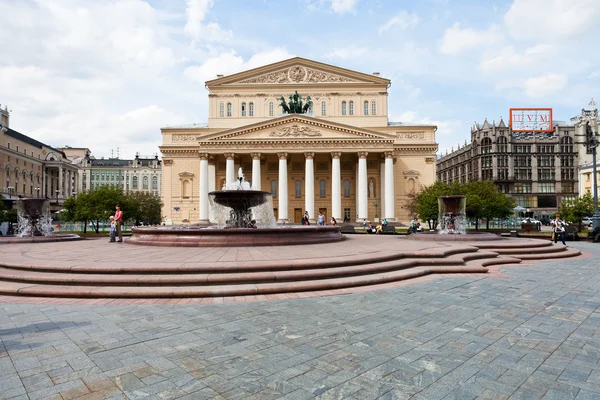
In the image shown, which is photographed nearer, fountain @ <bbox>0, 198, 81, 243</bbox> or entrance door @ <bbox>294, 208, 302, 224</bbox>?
fountain @ <bbox>0, 198, 81, 243</bbox>

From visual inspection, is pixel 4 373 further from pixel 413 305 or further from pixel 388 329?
pixel 413 305

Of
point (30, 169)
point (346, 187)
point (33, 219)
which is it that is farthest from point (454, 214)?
point (30, 169)

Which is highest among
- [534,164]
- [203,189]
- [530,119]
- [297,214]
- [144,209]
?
[530,119]

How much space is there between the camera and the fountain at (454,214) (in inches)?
701

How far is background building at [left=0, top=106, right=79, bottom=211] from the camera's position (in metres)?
68.0

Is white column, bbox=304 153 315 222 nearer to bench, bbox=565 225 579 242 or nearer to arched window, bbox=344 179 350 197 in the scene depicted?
arched window, bbox=344 179 350 197

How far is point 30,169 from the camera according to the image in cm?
7694

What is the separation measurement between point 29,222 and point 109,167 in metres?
92.4

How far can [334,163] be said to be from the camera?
45.4m

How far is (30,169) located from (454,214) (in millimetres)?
88441

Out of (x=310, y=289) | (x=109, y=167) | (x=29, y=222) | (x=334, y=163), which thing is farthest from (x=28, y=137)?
(x=310, y=289)

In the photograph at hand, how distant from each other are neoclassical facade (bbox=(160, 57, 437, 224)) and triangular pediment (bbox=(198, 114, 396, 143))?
0.41 ft

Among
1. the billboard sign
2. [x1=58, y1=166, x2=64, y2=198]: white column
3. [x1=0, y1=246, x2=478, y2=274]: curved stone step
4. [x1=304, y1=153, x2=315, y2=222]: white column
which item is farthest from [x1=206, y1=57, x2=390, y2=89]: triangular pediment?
[x1=58, y1=166, x2=64, y2=198]: white column

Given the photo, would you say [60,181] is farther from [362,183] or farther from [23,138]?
[362,183]
